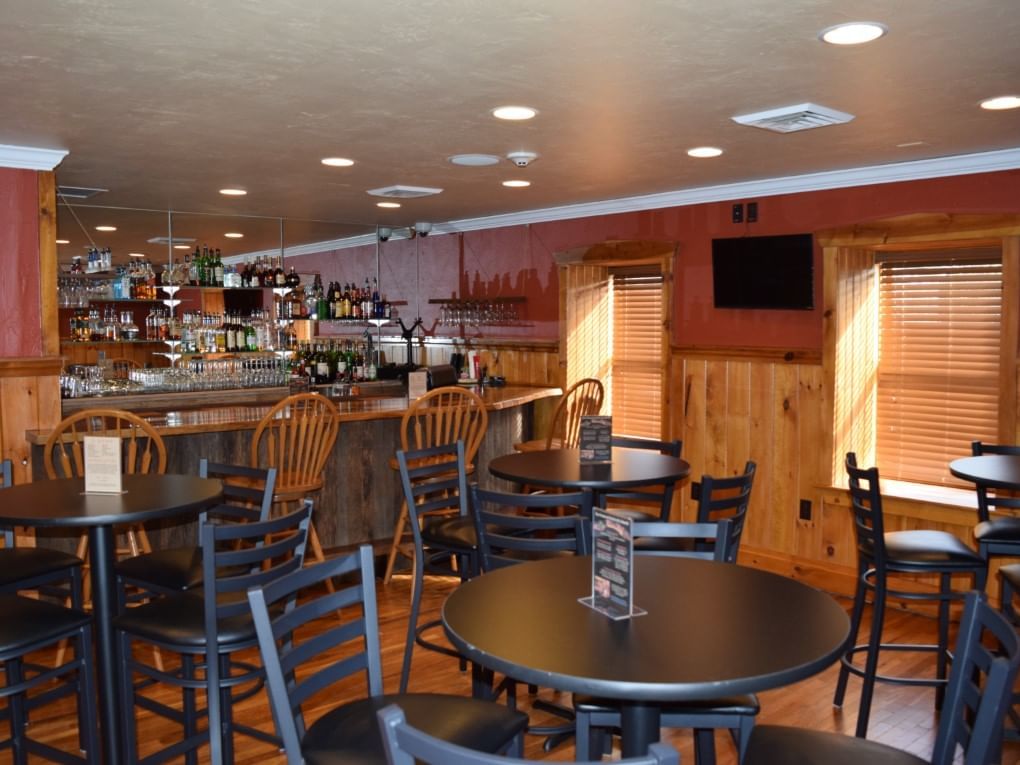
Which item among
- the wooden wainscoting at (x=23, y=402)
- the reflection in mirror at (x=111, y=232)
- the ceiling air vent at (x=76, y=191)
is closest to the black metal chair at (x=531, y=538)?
the wooden wainscoting at (x=23, y=402)

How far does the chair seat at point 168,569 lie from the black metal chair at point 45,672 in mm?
241

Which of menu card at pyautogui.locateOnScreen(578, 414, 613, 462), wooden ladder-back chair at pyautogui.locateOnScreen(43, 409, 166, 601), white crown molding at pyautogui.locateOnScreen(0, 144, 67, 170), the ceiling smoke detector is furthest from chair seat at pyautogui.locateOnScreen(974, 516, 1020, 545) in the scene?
white crown molding at pyautogui.locateOnScreen(0, 144, 67, 170)

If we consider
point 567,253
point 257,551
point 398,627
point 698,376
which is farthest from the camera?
point 567,253

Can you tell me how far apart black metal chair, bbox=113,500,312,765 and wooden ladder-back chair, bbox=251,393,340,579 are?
1.63 m

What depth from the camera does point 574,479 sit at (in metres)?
3.39

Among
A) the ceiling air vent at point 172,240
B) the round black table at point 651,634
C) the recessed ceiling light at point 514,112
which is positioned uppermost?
the ceiling air vent at point 172,240

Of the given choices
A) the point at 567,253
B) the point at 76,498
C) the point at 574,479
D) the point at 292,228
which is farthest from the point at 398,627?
the point at 292,228

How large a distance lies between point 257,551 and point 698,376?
399 centimetres

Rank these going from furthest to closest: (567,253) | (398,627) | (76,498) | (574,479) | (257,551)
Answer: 1. (567,253)
2. (398,627)
3. (574,479)
4. (76,498)
5. (257,551)

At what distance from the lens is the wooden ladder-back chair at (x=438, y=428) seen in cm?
473

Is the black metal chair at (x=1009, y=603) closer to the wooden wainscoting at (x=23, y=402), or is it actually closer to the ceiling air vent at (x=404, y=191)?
the ceiling air vent at (x=404, y=191)

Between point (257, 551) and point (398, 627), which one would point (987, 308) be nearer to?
point (398, 627)

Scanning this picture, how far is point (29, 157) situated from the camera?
427 cm

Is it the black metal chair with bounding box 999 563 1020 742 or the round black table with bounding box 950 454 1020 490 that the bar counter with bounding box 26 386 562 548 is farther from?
the black metal chair with bounding box 999 563 1020 742
